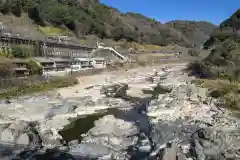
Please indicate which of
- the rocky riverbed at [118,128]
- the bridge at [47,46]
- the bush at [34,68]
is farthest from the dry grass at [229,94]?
the bridge at [47,46]

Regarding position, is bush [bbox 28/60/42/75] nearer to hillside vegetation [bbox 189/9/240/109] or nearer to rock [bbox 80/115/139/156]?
rock [bbox 80/115/139/156]

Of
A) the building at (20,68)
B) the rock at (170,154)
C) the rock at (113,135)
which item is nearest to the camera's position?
the rock at (170,154)

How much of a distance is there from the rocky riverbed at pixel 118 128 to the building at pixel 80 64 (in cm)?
1665

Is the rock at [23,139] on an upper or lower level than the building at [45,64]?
lower

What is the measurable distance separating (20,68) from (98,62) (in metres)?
26.2

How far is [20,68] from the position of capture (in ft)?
107

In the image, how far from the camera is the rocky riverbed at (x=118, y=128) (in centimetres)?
1549

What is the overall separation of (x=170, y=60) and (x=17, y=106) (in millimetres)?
54350

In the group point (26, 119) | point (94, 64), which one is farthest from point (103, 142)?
point (94, 64)

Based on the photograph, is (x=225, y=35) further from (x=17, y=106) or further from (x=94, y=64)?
(x=17, y=106)

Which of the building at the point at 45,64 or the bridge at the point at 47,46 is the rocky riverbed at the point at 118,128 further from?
the bridge at the point at 47,46

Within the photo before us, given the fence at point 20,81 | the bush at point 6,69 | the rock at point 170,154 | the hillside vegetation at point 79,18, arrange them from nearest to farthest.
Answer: the rock at point 170,154 → the fence at point 20,81 → the bush at point 6,69 → the hillside vegetation at point 79,18

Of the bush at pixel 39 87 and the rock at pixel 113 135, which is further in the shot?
the bush at pixel 39 87

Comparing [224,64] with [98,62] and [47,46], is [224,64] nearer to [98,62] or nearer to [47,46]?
[98,62]
